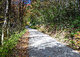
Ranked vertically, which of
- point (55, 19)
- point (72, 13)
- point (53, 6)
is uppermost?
point (53, 6)

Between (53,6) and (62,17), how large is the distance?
365cm

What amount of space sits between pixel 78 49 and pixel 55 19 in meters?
8.43

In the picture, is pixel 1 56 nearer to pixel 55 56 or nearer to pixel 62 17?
pixel 55 56

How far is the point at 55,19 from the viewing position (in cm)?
1344

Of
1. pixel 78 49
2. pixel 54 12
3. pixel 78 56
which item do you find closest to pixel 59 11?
pixel 54 12

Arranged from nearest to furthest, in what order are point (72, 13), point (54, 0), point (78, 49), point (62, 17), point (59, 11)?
point (78, 49) → point (72, 13) → point (62, 17) → point (59, 11) → point (54, 0)

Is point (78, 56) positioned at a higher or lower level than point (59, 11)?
lower

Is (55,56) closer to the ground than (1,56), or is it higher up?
closer to the ground

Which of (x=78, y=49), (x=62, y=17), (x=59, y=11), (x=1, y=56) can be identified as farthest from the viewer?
(x=59, y=11)

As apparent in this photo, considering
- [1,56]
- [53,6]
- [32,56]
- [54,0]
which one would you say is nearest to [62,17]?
[53,6]

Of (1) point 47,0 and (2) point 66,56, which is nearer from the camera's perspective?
(2) point 66,56

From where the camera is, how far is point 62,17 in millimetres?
12438

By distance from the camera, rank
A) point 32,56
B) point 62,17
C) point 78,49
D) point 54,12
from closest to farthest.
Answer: point 32,56, point 78,49, point 62,17, point 54,12

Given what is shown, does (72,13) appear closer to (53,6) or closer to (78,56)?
(53,6)
